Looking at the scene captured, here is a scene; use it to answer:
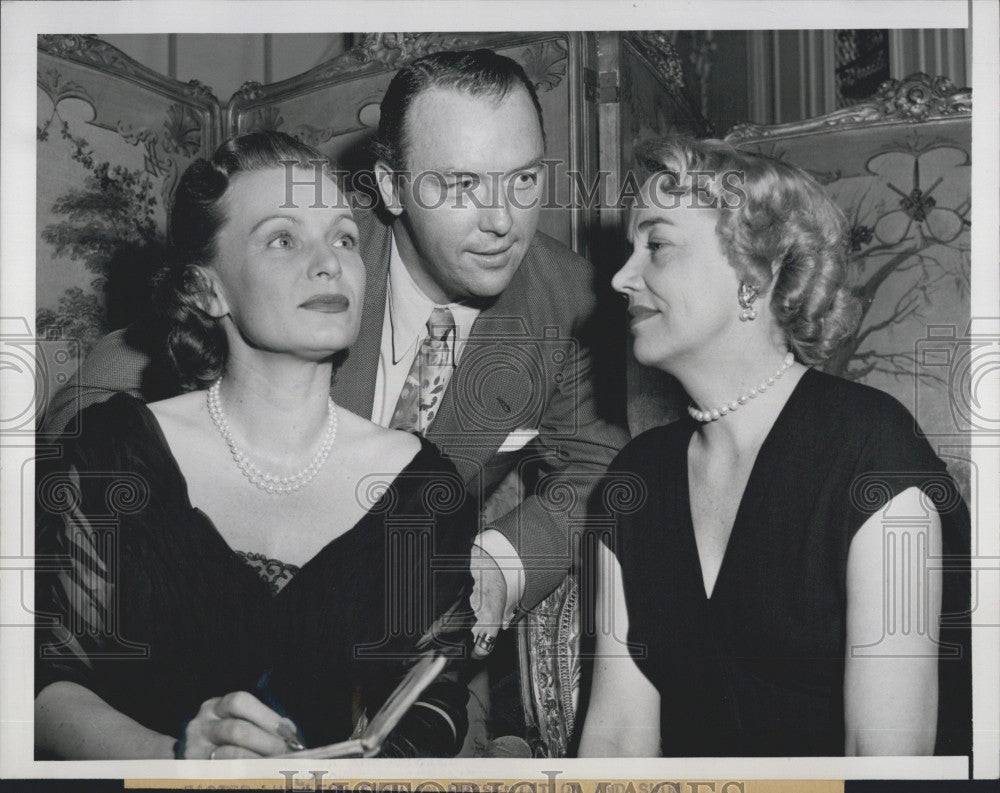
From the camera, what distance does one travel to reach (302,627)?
109 inches

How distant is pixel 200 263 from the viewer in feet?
9.26

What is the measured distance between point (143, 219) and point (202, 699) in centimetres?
130

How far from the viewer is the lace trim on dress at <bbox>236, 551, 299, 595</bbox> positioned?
277 cm

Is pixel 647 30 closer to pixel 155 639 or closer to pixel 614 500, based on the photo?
pixel 614 500

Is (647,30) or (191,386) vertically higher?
(647,30)

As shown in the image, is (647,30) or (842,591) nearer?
(842,591)

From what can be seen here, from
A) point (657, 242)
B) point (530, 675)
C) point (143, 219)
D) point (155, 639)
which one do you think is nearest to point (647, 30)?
point (657, 242)

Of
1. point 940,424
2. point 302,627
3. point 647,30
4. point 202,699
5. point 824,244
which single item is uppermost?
point 647,30

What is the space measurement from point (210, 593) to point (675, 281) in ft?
4.79

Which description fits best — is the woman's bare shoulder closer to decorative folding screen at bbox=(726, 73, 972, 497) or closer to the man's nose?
the man's nose

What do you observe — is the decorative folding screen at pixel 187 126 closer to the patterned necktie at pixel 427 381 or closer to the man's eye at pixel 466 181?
the man's eye at pixel 466 181

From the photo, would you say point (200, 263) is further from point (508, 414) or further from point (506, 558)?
point (506, 558)

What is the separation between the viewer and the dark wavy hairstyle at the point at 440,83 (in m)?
2.84

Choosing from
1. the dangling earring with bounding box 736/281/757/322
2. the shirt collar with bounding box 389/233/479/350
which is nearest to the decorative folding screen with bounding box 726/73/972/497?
the dangling earring with bounding box 736/281/757/322
